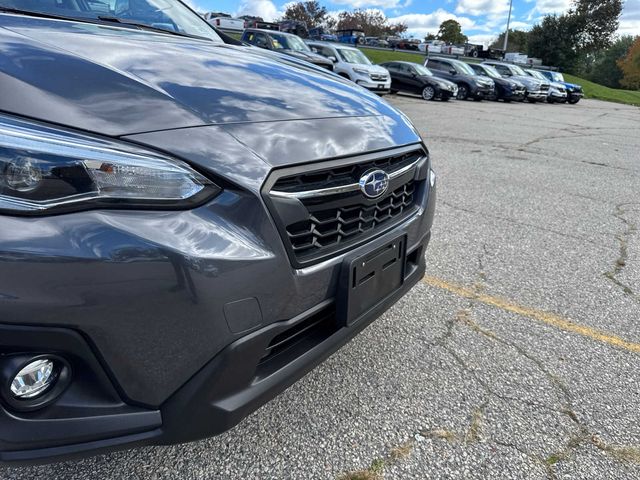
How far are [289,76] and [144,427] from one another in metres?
1.54

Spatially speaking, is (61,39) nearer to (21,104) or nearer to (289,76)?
(21,104)

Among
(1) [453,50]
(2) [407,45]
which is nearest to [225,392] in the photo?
(1) [453,50]

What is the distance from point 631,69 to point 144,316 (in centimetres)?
7551

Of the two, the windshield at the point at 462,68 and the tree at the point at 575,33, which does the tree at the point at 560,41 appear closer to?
the tree at the point at 575,33

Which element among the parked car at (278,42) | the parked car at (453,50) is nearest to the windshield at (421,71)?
the parked car at (278,42)

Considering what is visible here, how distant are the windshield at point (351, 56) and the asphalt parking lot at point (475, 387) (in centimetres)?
1502

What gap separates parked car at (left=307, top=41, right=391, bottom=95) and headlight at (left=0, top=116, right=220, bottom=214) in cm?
A: 1682

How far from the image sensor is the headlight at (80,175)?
3.96 ft

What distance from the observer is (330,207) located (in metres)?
1.62

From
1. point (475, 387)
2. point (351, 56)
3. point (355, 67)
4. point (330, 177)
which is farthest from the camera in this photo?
point (351, 56)

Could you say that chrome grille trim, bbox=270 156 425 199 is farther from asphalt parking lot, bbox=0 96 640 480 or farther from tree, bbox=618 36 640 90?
tree, bbox=618 36 640 90

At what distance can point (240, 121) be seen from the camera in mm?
1564

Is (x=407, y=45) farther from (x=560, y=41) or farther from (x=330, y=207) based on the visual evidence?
(x=330, y=207)

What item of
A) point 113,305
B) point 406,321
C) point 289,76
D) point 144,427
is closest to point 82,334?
point 113,305
